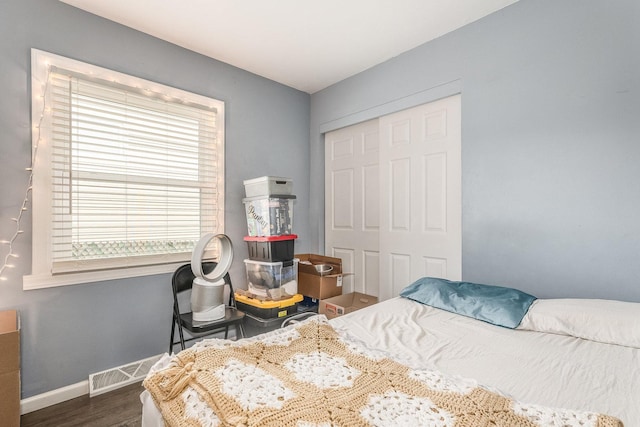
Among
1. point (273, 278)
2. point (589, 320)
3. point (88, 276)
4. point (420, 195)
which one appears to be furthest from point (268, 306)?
point (589, 320)

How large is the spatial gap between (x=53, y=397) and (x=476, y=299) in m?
2.70

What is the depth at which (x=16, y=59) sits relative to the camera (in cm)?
196

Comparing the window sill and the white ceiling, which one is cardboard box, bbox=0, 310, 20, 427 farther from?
the white ceiling

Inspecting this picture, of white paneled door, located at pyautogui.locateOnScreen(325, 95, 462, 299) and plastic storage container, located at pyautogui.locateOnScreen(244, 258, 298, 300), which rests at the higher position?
white paneled door, located at pyautogui.locateOnScreen(325, 95, 462, 299)

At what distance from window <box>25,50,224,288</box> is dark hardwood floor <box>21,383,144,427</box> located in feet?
2.56

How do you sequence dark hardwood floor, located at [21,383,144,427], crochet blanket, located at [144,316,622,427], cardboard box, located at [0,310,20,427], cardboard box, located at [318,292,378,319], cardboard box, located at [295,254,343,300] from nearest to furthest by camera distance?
crochet blanket, located at [144,316,622,427]
cardboard box, located at [0,310,20,427]
dark hardwood floor, located at [21,383,144,427]
cardboard box, located at [318,292,378,319]
cardboard box, located at [295,254,343,300]

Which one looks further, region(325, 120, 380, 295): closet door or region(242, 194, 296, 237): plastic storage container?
region(325, 120, 380, 295): closet door

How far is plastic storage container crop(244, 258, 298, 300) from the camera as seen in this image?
261 cm

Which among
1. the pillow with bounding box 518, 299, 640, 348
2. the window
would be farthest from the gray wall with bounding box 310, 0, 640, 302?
the window

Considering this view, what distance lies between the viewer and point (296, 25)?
7.87 ft

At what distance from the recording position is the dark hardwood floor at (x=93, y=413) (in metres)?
1.87

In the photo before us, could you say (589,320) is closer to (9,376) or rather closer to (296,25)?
(296,25)

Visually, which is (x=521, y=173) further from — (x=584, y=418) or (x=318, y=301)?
(x=318, y=301)

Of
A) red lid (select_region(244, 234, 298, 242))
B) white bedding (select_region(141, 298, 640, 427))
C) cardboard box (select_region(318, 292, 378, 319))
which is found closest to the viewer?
white bedding (select_region(141, 298, 640, 427))
